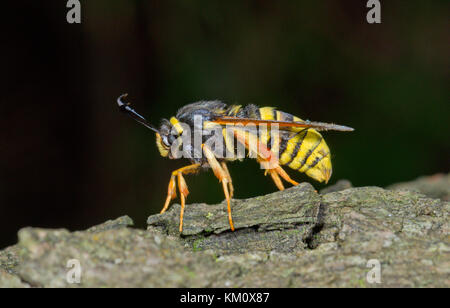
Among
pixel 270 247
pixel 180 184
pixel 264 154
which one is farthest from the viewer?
pixel 264 154

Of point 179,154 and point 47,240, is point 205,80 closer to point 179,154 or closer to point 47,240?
point 179,154

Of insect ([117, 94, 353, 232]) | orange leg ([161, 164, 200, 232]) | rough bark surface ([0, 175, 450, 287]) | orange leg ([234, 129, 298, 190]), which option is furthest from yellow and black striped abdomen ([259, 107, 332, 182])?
rough bark surface ([0, 175, 450, 287])

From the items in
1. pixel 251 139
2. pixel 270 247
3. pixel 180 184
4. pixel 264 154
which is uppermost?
pixel 251 139

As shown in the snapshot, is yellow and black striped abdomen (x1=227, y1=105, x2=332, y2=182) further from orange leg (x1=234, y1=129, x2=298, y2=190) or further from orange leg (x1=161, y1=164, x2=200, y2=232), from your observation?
orange leg (x1=161, y1=164, x2=200, y2=232)

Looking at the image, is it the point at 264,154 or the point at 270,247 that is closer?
the point at 270,247

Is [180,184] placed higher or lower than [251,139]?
lower

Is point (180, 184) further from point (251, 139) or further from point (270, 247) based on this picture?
point (270, 247)

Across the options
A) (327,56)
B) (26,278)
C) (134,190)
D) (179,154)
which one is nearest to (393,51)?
(327,56)

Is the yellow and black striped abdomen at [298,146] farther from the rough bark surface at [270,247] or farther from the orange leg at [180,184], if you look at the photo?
the rough bark surface at [270,247]

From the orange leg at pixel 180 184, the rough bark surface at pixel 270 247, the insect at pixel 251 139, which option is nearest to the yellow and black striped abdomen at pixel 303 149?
the insect at pixel 251 139

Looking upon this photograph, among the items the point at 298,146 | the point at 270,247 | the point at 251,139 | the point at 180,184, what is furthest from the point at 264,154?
the point at 270,247
